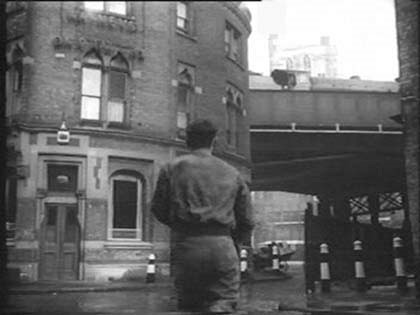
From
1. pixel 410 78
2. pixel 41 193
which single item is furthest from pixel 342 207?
pixel 41 193

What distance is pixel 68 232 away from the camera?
1.14 m

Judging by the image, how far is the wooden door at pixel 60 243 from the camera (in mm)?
1099

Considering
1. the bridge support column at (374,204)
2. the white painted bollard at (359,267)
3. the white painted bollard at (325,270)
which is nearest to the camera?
the bridge support column at (374,204)

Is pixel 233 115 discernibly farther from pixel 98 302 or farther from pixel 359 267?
pixel 359 267

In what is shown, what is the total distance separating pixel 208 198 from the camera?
4.84 feet

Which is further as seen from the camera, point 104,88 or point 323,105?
point 323,105

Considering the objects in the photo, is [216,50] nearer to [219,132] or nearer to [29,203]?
[219,132]

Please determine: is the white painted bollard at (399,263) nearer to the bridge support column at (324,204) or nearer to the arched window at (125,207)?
the bridge support column at (324,204)

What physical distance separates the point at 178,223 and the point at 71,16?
1.89 feet

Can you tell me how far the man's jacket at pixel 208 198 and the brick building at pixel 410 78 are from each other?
1.47ft

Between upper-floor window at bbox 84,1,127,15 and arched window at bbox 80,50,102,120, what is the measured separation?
3.5 inches

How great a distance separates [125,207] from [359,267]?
107 inches

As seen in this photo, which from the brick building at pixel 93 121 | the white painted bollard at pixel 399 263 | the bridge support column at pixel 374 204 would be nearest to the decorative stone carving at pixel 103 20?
the brick building at pixel 93 121

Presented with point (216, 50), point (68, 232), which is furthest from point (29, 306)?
point (216, 50)
